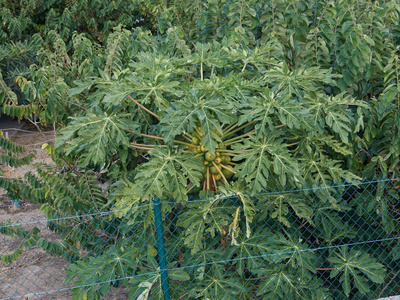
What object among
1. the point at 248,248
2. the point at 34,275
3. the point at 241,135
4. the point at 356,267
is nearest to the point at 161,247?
the point at 248,248

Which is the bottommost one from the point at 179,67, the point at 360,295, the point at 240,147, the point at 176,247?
the point at 360,295

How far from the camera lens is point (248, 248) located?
3.88 meters

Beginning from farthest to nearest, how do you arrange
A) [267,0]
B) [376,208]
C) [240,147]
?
[267,0]
[376,208]
[240,147]

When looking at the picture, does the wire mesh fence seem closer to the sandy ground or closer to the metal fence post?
the metal fence post

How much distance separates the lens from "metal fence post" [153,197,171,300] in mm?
3535

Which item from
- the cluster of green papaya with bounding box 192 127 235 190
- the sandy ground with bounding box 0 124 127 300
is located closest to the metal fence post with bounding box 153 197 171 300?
the cluster of green papaya with bounding box 192 127 235 190

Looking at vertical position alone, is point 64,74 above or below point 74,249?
above

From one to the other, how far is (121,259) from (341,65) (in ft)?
7.87

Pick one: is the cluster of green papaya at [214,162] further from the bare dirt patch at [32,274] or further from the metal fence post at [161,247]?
the bare dirt patch at [32,274]

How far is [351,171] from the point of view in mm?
4219

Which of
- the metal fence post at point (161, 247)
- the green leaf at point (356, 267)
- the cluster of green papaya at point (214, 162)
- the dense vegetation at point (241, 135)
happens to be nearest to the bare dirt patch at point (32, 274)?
the dense vegetation at point (241, 135)

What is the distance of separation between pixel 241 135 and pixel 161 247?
104cm

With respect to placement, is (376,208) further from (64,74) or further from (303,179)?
(64,74)

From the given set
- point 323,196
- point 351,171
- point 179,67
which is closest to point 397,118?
point 351,171
